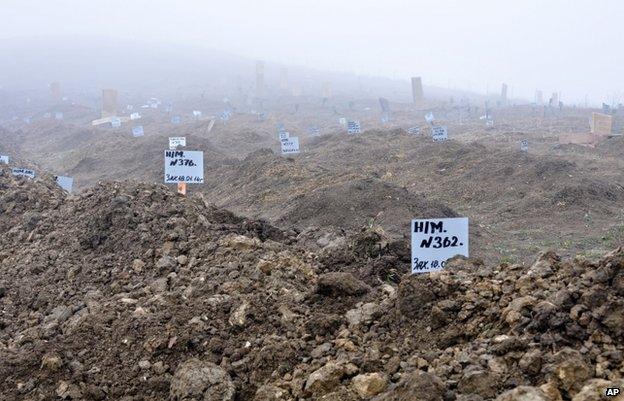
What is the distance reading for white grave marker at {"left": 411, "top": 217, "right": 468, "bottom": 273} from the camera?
530cm

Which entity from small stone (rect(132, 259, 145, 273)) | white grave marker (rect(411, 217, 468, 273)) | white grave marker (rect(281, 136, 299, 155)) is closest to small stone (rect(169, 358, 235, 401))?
white grave marker (rect(411, 217, 468, 273))

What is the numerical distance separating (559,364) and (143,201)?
6157mm

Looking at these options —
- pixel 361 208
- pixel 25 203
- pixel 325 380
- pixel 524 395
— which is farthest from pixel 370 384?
pixel 361 208

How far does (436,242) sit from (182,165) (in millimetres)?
4530

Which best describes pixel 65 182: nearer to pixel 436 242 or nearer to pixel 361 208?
pixel 361 208

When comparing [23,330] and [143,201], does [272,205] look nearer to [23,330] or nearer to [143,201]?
[143,201]

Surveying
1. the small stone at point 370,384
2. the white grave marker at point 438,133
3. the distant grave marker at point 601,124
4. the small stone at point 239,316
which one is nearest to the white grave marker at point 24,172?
the small stone at point 239,316

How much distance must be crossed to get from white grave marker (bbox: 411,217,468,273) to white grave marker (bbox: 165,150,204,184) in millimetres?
4259

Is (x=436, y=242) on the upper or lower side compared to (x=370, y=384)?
upper

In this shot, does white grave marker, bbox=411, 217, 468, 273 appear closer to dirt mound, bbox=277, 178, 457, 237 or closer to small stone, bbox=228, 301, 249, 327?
small stone, bbox=228, 301, 249, 327

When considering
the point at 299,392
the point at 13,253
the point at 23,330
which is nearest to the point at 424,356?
the point at 299,392

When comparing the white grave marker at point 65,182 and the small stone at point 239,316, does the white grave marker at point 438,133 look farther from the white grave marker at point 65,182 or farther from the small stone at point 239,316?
the small stone at point 239,316

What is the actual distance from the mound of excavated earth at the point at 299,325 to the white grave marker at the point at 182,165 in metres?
1.84

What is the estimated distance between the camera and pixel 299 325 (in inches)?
184
